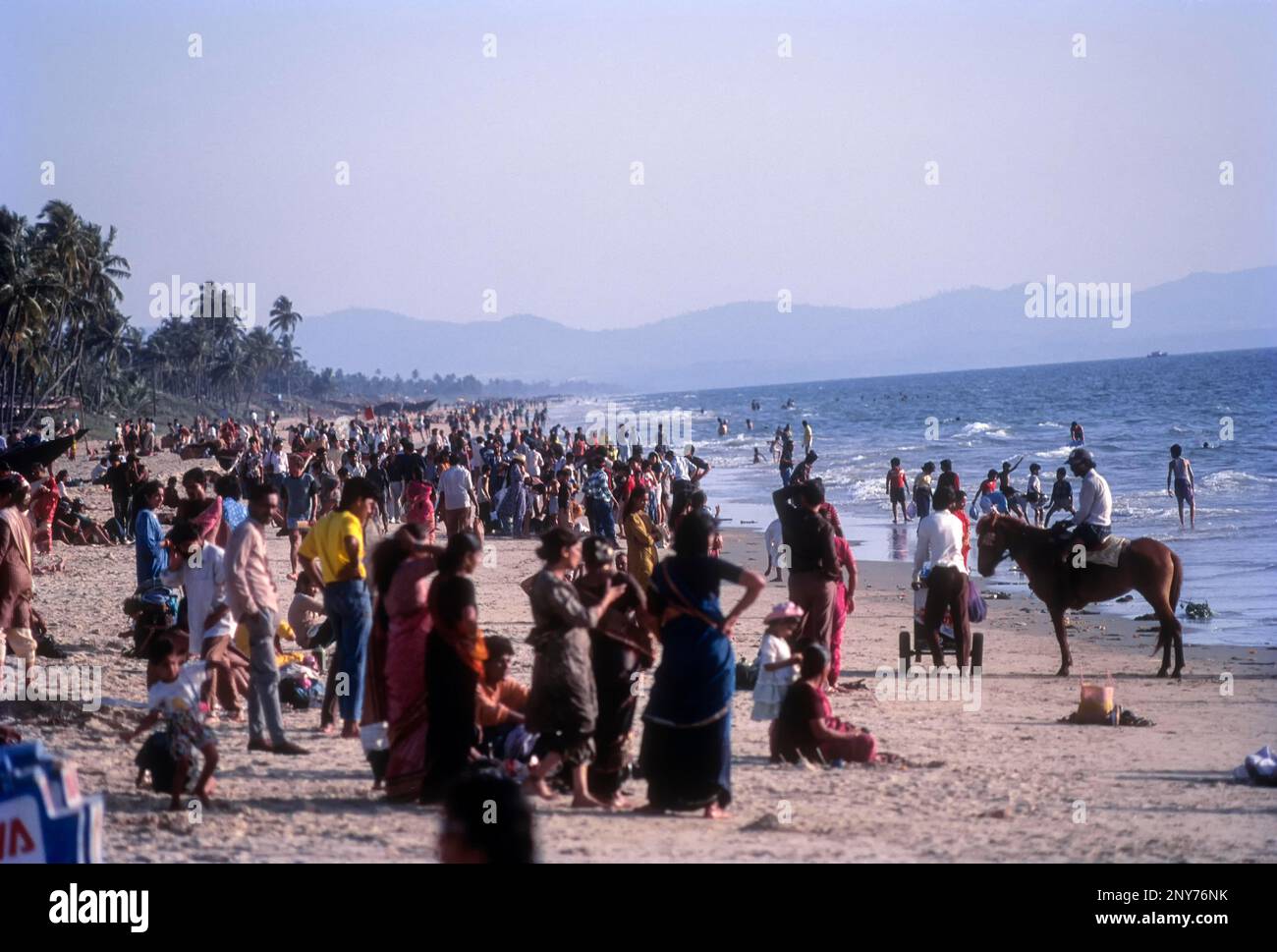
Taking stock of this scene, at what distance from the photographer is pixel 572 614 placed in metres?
7.24

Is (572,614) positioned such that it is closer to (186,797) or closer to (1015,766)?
(186,797)

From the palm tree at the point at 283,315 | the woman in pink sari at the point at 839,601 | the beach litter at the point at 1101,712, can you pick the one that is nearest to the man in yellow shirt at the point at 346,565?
the woman in pink sari at the point at 839,601

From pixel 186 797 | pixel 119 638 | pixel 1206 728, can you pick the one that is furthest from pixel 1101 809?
pixel 119 638

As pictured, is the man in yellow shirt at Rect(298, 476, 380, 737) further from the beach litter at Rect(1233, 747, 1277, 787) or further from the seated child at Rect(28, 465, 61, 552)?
the seated child at Rect(28, 465, 61, 552)

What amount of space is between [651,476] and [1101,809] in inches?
659

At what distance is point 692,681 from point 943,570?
4809mm

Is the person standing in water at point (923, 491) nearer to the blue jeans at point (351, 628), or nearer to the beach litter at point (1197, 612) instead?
the beach litter at point (1197, 612)

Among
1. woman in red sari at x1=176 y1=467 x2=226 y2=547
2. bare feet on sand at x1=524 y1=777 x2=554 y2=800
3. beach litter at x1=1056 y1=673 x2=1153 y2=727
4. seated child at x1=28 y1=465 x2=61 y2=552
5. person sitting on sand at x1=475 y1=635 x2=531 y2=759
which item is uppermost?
woman in red sari at x1=176 y1=467 x2=226 y2=547

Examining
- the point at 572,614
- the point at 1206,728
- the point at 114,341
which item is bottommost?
the point at 1206,728

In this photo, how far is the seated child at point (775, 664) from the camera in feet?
29.5

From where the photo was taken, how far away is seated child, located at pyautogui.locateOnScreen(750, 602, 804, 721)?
898 centimetres

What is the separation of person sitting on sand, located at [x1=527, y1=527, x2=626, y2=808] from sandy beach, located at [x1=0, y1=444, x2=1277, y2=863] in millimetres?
383

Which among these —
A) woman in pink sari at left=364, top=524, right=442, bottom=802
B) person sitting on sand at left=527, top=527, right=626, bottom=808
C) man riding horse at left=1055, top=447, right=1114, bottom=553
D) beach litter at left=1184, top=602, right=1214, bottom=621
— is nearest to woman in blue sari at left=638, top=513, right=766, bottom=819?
person sitting on sand at left=527, top=527, right=626, bottom=808

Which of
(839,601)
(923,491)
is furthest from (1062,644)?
(923,491)
